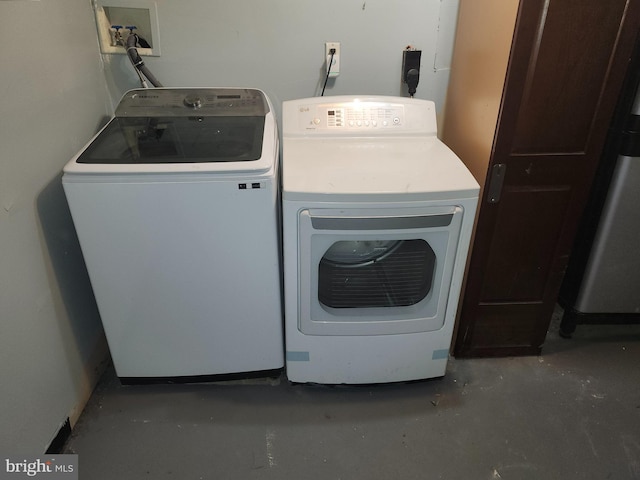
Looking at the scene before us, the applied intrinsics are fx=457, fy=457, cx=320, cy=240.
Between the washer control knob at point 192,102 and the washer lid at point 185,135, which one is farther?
the washer control knob at point 192,102

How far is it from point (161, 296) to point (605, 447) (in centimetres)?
155

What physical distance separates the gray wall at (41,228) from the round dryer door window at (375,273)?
849 millimetres

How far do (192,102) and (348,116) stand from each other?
1.90 ft

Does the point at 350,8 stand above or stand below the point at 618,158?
above

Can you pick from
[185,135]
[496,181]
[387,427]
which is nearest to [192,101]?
[185,135]

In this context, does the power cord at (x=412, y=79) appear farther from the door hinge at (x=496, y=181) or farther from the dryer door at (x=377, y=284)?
the dryer door at (x=377, y=284)

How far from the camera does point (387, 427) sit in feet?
5.20

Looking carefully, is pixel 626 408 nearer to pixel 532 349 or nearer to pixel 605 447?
pixel 605 447

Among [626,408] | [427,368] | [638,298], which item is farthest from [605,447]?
[638,298]

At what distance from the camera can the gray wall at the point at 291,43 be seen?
71.0 inches

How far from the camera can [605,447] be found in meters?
1.51

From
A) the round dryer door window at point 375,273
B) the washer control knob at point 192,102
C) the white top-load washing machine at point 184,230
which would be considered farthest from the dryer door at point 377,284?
the washer control knob at point 192,102

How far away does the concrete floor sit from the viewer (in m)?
1.44

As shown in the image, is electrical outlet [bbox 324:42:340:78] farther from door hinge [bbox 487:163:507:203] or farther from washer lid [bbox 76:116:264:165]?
door hinge [bbox 487:163:507:203]
